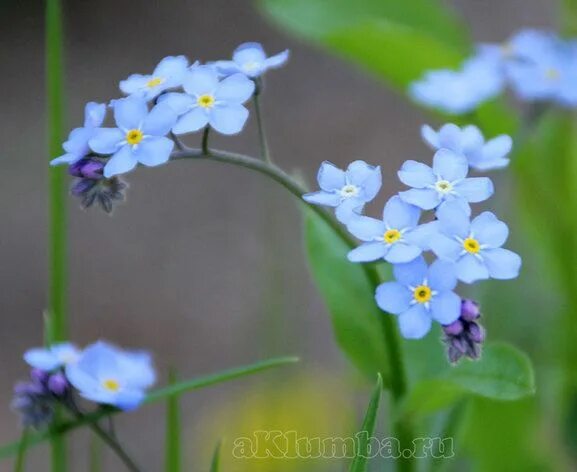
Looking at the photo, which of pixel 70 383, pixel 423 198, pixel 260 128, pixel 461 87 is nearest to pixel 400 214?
pixel 423 198

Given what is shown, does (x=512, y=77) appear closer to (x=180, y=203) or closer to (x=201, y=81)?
(x=201, y=81)

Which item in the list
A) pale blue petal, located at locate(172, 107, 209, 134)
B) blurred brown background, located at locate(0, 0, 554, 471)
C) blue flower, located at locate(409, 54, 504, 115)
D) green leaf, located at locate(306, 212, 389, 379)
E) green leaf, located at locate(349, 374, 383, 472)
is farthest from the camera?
blurred brown background, located at locate(0, 0, 554, 471)

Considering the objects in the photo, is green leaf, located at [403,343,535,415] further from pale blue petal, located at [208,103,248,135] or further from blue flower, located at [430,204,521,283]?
pale blue petal, located at [208,103,248,135]

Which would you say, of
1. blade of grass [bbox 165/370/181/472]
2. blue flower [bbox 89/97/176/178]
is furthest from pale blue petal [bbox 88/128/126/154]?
blade of grass [bbox 165/370/181/472]

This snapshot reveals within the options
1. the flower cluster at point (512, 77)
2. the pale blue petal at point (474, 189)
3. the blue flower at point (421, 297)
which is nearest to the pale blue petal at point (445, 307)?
the blue flower at point (421, 297)

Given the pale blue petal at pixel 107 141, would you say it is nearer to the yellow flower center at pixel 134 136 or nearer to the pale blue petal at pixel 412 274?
the yellow flower center at pixel 134 136
